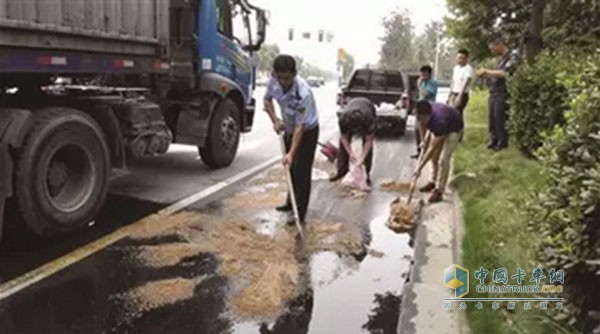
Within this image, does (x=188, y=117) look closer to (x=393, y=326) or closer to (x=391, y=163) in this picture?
(x=391, y=163)

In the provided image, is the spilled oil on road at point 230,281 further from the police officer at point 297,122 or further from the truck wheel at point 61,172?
the truck wheel at point 61,172

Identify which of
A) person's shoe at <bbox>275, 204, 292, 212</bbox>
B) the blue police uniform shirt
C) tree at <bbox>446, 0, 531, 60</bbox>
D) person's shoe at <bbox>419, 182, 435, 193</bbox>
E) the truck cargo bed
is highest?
tree at <bbox>446, 0, 531, 60</bbox>

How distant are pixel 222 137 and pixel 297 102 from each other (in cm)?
319

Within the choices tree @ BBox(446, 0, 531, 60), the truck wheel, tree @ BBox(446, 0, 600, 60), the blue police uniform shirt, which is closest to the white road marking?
the truck wheel

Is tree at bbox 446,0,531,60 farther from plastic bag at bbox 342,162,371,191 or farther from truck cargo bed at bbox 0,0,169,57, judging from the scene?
truck cargo bed at bbox 0,0,169,57

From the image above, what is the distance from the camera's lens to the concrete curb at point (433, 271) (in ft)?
12.2

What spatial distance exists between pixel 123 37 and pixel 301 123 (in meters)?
2.11

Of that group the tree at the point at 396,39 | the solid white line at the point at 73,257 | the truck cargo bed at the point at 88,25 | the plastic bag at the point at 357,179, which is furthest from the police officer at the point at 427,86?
the tree at the point at 396,39

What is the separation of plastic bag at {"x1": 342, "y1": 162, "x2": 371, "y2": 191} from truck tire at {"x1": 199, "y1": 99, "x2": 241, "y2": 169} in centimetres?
194

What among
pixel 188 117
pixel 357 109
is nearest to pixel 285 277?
pixel 357 109

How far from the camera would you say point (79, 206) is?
5.63m

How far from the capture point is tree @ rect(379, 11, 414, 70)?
1999 inches

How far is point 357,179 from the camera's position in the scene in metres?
7.93

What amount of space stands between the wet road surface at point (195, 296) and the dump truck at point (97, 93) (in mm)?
904
